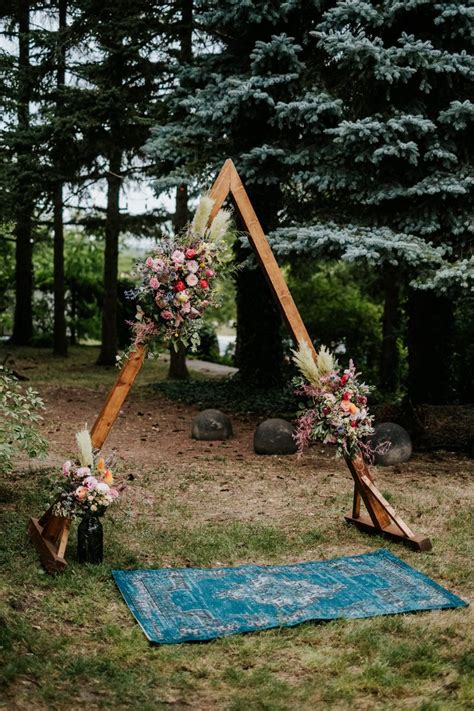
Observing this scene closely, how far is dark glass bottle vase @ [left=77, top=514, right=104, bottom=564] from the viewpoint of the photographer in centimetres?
476

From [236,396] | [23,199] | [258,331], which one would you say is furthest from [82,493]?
[23,199]

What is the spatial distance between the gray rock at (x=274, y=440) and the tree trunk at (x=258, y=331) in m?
3.36

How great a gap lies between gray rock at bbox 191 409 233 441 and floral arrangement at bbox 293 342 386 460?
3582 millimetres

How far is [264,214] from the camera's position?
35.4 ft

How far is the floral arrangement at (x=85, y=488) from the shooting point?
4.62 meters

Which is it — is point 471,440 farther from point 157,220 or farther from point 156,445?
point 157,220

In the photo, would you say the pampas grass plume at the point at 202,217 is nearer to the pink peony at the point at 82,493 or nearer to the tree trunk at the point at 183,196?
the pink peony at the point at 82,493

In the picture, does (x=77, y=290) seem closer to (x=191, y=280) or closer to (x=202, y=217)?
(x=202, y=217)

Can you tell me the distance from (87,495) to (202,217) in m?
1.90

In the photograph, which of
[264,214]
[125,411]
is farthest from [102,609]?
[264,214]

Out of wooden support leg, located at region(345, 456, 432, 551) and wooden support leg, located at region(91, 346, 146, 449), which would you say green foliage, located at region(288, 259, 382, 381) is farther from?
wooden support leg, located at region(91, 346, 146, 449)

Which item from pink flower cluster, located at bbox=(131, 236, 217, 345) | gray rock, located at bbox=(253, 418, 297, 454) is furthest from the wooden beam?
gray rock, located at bbox=(253, 418, 297, 454)

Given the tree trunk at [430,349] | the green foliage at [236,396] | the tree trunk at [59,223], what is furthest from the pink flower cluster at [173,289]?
Result: the tree trunk at [59,223]

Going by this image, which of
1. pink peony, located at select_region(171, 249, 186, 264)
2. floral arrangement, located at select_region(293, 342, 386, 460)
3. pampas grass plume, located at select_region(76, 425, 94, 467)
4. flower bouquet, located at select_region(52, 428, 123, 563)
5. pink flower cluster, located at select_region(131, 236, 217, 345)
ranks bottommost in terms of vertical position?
flower bouquet, located at select_region(52, 428, 123, 563)
